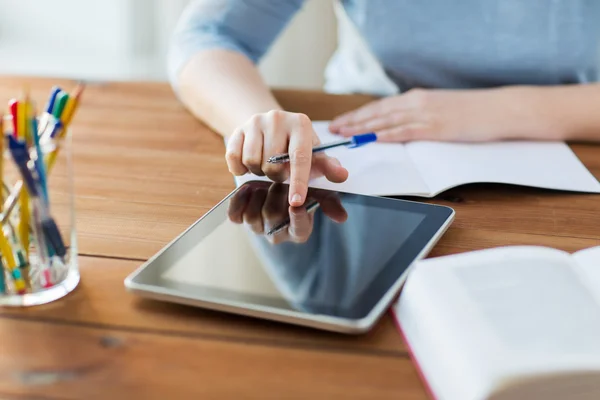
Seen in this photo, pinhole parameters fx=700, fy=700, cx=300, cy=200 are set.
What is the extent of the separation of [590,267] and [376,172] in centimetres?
32

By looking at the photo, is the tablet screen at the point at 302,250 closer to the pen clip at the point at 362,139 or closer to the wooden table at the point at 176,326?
the wooden table at the point at 176,326

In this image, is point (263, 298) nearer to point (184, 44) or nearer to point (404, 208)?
point (404, 208)

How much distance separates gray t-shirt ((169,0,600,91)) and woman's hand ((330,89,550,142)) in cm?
18

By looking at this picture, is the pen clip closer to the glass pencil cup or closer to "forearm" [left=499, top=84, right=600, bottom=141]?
"forearm" [left=499, top=84, right=600, bottom=141]

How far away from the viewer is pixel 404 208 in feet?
2.38

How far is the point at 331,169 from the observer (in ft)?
2.59

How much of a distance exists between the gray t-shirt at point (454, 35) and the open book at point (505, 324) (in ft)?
2.15

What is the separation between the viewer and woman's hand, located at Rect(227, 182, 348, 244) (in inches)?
26.3

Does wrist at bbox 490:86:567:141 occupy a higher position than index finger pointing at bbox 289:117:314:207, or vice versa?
index finger pointing at bbox 289:117:314:207

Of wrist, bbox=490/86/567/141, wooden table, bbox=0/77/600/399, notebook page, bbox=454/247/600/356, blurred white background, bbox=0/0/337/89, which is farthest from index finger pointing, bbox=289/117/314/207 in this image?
blurred white background, bbox=0/0/337/89

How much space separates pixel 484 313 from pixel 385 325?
9cm

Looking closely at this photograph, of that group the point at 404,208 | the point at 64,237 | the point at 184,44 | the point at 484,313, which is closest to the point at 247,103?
the point at 184,44

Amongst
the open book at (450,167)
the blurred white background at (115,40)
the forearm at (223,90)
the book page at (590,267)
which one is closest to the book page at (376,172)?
the open book at (450,167)

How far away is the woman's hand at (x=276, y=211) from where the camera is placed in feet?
2.19
